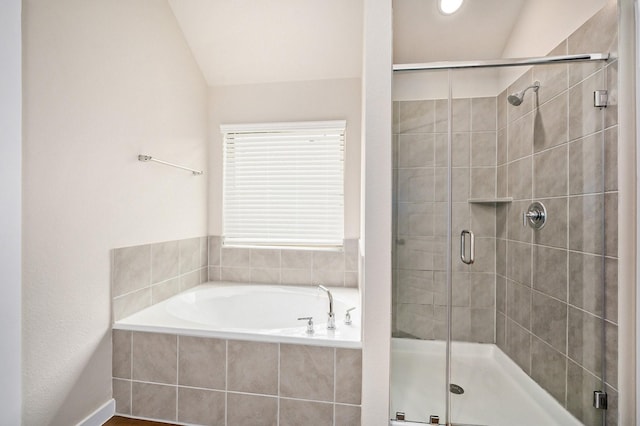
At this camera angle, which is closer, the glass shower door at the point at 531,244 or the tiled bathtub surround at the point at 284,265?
the glass shower door at the point at 531,244

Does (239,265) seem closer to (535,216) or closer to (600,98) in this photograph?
(535,216)

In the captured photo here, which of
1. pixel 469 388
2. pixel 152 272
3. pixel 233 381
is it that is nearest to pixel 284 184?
pixel 152 272

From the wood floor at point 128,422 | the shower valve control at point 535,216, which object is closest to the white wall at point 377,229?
the shower valve control at point 535,216

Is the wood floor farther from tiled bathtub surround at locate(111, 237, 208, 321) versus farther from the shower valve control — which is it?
the shower valve control

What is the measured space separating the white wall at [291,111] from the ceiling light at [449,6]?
79cm

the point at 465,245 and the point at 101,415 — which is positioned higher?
the point at 465,245

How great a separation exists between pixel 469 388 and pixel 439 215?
0.88 metres

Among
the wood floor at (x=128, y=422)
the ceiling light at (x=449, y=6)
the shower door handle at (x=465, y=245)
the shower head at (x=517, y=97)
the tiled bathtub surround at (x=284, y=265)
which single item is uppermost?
the ceiling light at (x=449, y=6)

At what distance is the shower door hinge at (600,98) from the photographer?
4.55 feet

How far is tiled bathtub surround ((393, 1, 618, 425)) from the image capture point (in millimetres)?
1409

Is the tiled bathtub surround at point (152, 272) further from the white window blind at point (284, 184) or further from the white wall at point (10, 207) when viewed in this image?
the white wall at point (10, 207)

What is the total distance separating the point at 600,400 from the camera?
1.38 metres

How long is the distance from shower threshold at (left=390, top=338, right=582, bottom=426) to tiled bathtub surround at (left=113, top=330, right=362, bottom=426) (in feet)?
0.77

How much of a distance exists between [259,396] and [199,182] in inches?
71.4
